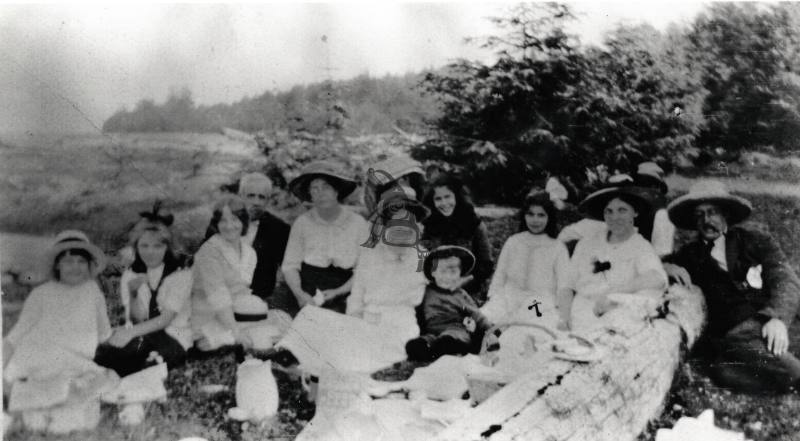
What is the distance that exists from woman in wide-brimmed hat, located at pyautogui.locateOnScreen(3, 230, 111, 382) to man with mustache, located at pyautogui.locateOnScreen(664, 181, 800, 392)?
3622mm

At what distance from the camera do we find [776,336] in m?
5.00

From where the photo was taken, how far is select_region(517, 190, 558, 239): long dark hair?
491 centimetres

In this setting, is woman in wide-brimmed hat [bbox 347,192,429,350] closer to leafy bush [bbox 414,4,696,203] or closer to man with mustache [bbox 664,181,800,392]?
leafy bush [bbox 414,4,696,203]

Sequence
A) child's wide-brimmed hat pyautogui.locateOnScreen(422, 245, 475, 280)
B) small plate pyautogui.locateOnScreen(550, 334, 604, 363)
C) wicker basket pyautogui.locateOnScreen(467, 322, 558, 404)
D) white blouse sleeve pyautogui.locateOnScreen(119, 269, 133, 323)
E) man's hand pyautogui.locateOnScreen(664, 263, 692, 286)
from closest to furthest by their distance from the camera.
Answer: small plate pyautogui.locateOnScreen(550, 334, 604, 363)
wicker basket pyautogui.locateOnScreen(467, 322, 558, 404)
white blouse sleeve pyautogui.locateOnScreen(119, 269, 133, 323)
child's wide-brimmed hat pyautogui.locateOnScreen(422, 245, 475, 280)
man's hand pyautogui.locateOnScreen(664, 263, 692, 286)

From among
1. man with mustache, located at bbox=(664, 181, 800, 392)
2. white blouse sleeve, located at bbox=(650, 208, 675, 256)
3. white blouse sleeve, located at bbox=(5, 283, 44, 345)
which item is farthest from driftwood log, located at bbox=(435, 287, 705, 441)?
white blouse sleeve, located at bbox=(5, 283, 44, 345)

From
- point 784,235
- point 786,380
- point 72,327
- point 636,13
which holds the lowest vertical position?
point 786,380

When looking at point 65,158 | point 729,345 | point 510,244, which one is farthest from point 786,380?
point 65,158

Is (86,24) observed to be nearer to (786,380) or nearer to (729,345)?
(729,345)

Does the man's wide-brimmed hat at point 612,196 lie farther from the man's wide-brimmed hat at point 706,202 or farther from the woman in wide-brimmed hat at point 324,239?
the woman in wide-brimmed hat at point 324,239

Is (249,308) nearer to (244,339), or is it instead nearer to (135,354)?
(244,339)

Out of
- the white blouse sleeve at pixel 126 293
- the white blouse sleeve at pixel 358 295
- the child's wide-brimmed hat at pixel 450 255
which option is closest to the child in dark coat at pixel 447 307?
the child's wide-brimmed hat at pixel 450 255

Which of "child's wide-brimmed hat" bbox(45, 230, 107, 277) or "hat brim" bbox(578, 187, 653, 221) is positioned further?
"hat brim" bbox(578, 187, 653, 221)

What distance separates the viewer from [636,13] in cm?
501

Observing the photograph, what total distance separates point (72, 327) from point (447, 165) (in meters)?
2.52
